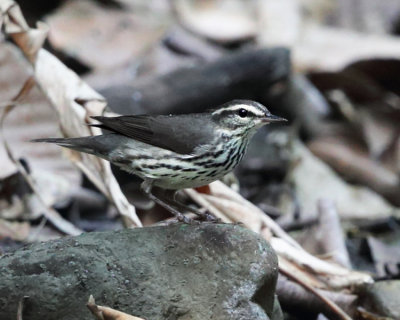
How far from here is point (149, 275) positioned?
403 centimetres

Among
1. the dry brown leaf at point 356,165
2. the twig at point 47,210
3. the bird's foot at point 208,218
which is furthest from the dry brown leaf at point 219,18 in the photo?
the bird's foot at point 208,218

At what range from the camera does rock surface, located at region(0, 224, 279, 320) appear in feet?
12.5

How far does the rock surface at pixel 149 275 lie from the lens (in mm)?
3820

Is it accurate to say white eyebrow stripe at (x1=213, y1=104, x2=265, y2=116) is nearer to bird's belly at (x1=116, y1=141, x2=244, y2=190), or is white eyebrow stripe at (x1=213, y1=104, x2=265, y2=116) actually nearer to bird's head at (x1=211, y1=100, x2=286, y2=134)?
bird's head at (x1=211, y1=100, x2=286, y2=134)

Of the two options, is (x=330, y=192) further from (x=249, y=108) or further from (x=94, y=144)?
(x=94, y=144)

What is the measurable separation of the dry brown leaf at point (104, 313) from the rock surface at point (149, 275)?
0.40 feet

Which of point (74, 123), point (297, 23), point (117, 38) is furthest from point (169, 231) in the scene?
point (297, 23)

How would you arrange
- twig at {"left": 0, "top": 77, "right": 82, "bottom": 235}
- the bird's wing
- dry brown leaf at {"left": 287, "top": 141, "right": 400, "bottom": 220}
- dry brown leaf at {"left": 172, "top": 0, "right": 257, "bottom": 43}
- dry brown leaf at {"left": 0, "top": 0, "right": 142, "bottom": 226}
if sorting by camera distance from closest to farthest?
the bird's wing, dry brown leaf at {"left": 0, "top": 0, "right": 142, "bottom": 226}, twig at {"left": 0, "top": 77, "right": 82, "bottom": 235}, dry brown leaf at {"left": 287, "top": 141, "right": 400, "bottom": 220}, dry brown leaf at {"left": 172, "top": 0, "right": 257, "bottom": 43}

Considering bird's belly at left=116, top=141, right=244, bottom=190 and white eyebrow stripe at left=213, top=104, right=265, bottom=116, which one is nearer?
bird's belly at left=116, top=141, right=244, bottom=190

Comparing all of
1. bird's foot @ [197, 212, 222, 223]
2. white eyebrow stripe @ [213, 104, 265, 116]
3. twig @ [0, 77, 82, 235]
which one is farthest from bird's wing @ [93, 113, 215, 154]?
twig @ [0, 77, 82, 235]

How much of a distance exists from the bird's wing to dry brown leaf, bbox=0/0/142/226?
24.1 inches

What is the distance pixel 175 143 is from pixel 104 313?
126cm

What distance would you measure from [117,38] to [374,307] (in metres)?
4.92

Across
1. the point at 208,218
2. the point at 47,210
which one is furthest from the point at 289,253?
the point at 47,210
